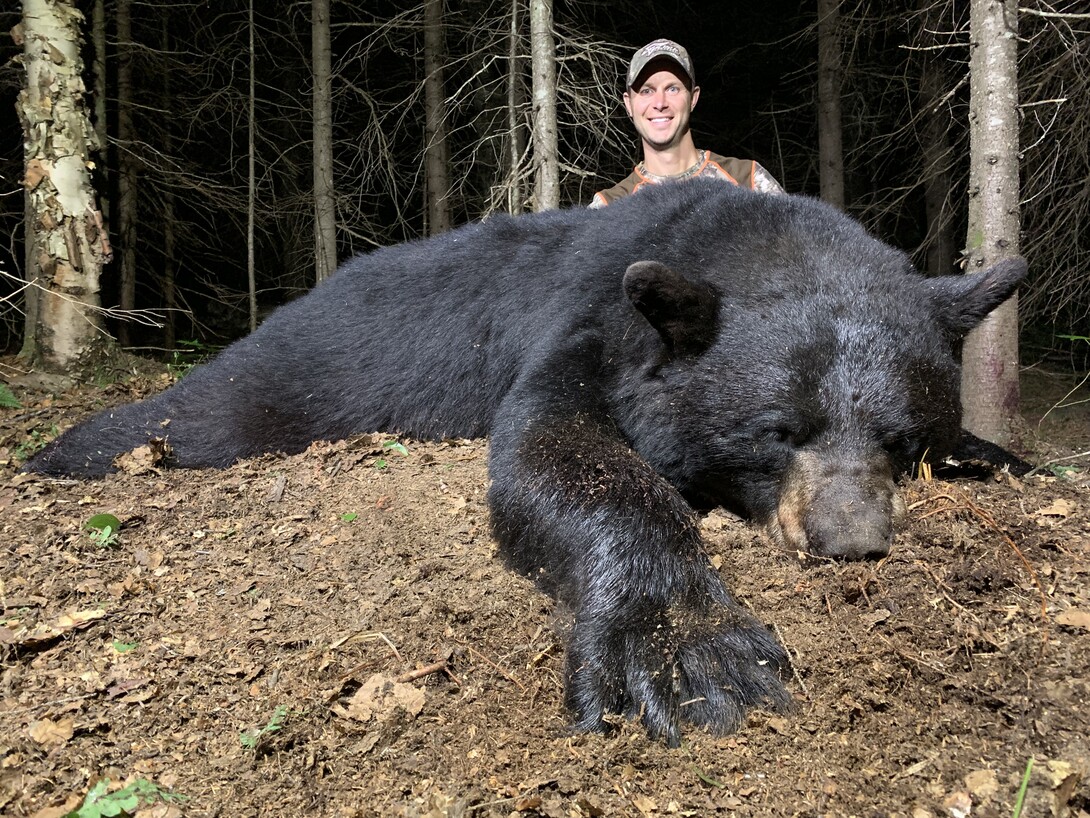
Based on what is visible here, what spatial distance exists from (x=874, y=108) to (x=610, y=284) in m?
10.5

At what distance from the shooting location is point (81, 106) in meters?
6.53

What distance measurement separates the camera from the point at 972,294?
3.19 m

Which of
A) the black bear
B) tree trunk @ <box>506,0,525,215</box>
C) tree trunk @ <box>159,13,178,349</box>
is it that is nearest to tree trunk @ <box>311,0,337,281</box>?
tree trunk @ <box>159,13,178,349</box>

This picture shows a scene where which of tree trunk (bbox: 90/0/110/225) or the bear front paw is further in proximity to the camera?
tree trunk (bbox: 90/0/110/225)

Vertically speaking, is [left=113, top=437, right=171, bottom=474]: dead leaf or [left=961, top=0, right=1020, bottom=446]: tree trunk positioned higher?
[left=961, top=0, right=1020, bottom=446]: tree trunk

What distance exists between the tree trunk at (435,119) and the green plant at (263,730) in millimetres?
8060

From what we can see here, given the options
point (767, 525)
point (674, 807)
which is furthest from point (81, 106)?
point (674, 807)

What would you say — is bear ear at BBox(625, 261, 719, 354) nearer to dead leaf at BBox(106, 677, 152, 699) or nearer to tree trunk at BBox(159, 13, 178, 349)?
dead leaf at BBox(106, 677, 152, 699)

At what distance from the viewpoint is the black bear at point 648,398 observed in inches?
92.1

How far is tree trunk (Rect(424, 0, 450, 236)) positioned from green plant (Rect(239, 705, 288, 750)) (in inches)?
317

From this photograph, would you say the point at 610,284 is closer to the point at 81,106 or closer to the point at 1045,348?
the point at 81,106

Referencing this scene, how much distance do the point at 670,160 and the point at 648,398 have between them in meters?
3.11

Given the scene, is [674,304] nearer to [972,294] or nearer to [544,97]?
[972,294]

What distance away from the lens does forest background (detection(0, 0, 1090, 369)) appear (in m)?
7.87
